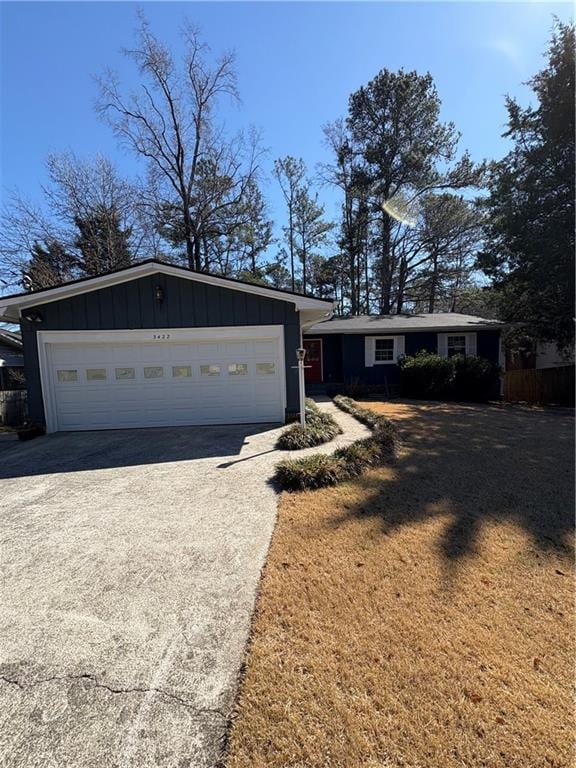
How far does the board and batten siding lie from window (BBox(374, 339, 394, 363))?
7.22 m

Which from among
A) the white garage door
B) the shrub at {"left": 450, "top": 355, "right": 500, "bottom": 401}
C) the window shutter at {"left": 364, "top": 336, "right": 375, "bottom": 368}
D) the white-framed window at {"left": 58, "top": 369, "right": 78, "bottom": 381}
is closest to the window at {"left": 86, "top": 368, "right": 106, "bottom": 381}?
the white garage door

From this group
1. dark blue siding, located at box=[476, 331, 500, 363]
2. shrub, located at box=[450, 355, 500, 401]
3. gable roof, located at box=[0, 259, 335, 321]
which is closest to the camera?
gable roof, located at box=[0, 259, 335, 321]

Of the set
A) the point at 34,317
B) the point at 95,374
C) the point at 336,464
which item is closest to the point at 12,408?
the point at 34,317

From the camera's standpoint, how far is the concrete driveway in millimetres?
1617

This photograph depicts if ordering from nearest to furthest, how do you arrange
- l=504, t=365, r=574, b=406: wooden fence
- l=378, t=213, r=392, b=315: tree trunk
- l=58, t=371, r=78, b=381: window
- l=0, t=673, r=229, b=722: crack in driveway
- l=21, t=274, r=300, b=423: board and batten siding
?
l=0, t=673, r=229, b=722: crack in driveway
l=21, t=274, r=300, b=423: board and batten siding
l=58, t=371, r=78, b=381: window
l=504, t=365, r=574, b=406: wooden fence
l=378, t=213, r=392, b=315: tree trunk

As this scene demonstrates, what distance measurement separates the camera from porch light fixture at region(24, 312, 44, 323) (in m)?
7.81

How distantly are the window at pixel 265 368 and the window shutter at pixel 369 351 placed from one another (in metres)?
7.15

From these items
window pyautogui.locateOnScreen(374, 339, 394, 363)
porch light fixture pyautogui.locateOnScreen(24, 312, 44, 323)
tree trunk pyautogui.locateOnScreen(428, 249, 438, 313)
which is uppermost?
Answer: tree trunk pyautogui.locateOnScreen(428, 249, 438, 313)

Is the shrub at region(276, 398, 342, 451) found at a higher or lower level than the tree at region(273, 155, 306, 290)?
lower

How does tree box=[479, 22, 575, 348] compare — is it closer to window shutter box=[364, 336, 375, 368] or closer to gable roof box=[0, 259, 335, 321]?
window shutter box=[364, 336, 375, 368]

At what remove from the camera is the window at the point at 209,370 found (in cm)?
838

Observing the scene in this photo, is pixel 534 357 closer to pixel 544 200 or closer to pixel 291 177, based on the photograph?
pixel 544 200

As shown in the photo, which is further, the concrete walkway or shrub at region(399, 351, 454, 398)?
shrub at region(399, 351, 454, 398)

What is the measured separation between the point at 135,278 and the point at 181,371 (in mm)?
2262
